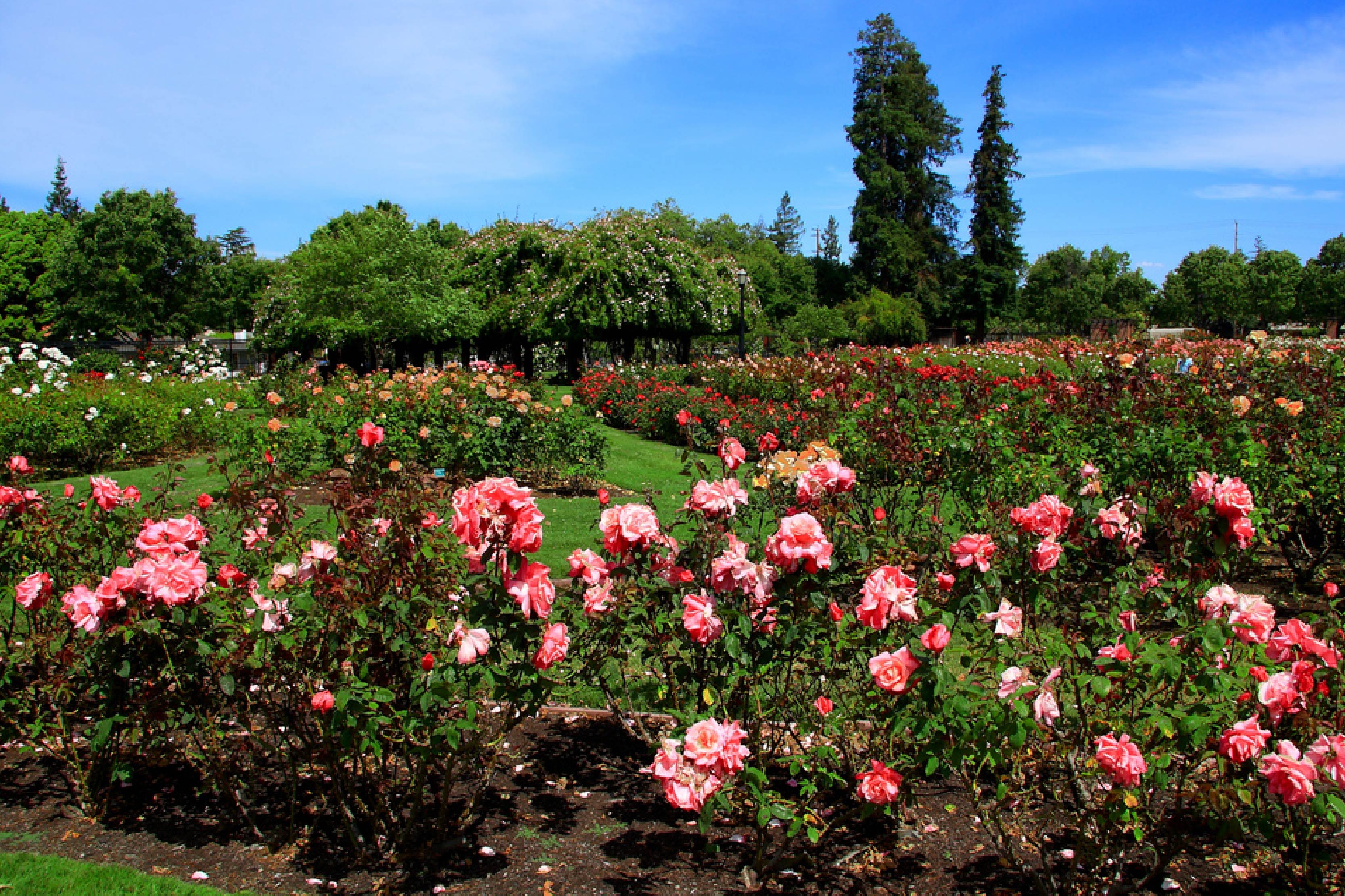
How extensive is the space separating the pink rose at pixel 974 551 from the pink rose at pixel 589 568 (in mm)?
920

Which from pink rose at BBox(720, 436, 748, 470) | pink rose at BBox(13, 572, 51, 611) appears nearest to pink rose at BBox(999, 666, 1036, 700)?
pink rose at BBox(720, 436, 748, 470)

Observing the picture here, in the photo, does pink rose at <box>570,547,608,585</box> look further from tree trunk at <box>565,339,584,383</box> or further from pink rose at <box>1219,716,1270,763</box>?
tree trunk at <box>565,339,584,383</box>

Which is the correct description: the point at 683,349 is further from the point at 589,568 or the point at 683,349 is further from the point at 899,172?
the point at 589,568

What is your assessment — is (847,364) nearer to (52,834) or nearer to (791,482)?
(791,482)

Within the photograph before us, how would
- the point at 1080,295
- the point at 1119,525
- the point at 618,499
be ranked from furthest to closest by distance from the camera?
the point at 1080,295 < the point at 618,499 < the point at 1119,525

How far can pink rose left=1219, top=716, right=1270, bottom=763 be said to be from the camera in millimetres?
1766

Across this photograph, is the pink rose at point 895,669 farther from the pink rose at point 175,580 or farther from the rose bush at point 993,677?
the pink rose at point 175,580

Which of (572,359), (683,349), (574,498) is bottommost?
(574,498)

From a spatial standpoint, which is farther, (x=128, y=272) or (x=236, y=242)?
(x=236, y=242)

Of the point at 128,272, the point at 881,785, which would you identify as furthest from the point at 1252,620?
the point at 128,272

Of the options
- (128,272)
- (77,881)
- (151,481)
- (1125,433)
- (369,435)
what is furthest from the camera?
Answer: (128,272)

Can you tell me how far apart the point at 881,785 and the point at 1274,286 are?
5880 centimetres

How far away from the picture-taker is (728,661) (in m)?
2.48

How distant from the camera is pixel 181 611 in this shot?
7.43 ft
